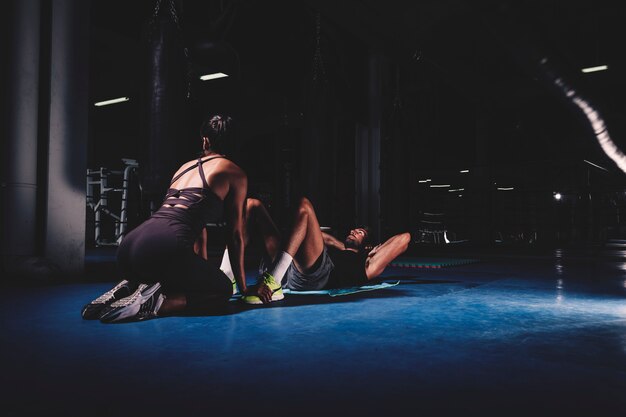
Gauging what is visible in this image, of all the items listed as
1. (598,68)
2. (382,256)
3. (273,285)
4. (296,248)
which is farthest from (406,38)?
(273,285)

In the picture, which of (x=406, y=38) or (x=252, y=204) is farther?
(x=406, y=38)

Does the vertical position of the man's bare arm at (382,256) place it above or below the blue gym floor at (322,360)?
above

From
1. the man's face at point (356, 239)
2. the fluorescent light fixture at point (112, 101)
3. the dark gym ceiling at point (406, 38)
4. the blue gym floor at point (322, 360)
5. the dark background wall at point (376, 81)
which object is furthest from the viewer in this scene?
the fluorescent light fixture at point (112, 101)

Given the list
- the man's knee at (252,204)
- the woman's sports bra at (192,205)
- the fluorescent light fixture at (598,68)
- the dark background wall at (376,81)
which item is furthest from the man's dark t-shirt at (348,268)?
the fluorescent light fixture at (598,68)

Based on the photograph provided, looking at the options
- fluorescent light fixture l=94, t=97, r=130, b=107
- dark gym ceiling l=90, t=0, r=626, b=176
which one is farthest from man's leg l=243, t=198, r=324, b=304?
fluorescent light fixture l=94, t=97, r=130, b=107

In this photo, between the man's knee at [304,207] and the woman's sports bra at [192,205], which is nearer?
the woman's sports bra at [192,205]

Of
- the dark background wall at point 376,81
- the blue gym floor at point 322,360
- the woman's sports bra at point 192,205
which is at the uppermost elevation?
the dark background wall at point 376,81

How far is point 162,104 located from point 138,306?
151cm

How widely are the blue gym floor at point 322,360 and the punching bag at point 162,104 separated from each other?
93 cm

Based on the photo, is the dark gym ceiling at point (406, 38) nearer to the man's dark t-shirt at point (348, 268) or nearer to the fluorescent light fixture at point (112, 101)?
the fluorescent light fixture at point (112, 101)

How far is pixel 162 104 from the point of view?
117 inches

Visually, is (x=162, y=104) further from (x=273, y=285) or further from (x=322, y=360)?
(x=322, y=360)

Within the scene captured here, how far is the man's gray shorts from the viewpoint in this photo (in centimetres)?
291

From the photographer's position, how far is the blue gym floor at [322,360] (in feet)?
3.43
